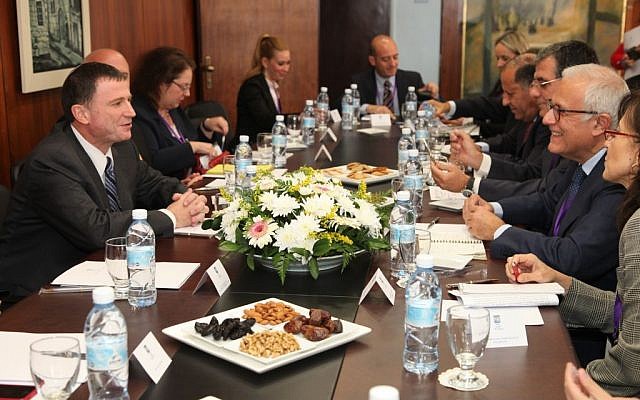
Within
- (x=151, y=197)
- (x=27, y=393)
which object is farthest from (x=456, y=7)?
(x=27, y=393)

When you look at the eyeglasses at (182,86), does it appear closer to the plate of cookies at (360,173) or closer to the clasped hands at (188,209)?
the plate of cookies at (360,173)

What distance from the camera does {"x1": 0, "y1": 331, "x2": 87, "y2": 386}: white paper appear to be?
67.2 inches

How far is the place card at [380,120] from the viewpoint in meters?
6.20

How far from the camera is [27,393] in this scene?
5.50 ft

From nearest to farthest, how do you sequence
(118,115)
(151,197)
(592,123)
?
(592,123) → (118,115) → (151,197)

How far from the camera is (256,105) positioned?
644cm

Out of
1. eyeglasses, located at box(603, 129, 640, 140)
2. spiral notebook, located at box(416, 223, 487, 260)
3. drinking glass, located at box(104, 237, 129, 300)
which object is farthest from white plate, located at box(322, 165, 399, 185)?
drinking glass, located at box(104, 237, 129, 300)

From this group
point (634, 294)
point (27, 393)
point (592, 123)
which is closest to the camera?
point (27, 393)

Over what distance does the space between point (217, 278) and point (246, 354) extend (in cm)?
54

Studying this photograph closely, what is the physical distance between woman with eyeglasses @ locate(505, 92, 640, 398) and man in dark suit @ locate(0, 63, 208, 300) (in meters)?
1.30

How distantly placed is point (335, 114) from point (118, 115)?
333cm

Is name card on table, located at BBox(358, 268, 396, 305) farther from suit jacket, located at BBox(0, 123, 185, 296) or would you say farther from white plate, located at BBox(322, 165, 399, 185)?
white plate, located at BBox(322, 165, 399, 185)

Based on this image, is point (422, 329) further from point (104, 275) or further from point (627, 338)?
point (104, 275)

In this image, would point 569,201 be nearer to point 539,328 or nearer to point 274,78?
point 539,328
